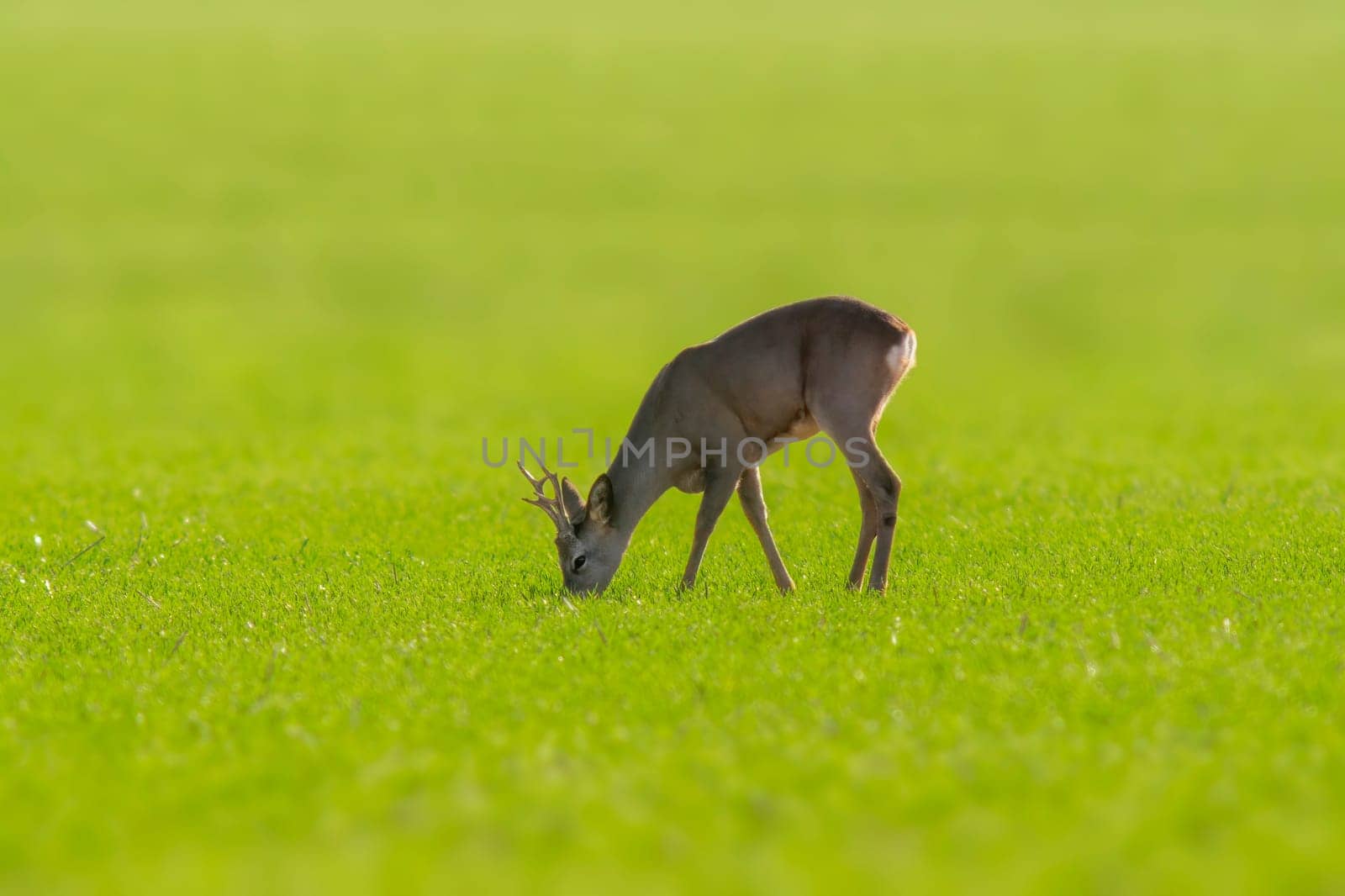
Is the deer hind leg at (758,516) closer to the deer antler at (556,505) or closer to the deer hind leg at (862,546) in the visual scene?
the deer hind leg at (862,546)

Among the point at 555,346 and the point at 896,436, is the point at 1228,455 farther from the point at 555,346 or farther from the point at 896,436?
the point at 555,346

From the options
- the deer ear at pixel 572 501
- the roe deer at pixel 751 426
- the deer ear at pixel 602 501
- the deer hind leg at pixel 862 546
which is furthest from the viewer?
the deer ear at pixel 572 501

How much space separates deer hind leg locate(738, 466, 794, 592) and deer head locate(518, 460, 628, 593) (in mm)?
1095

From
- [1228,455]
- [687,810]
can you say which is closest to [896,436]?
[1228,455]

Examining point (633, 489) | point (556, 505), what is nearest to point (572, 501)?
point (556, 505)

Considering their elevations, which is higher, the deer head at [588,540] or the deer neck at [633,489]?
the deer neck at [633,489]

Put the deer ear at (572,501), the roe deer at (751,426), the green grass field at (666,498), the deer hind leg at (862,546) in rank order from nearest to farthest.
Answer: the green grass field at (666,498), the roe deer at (751,426), the deer hind leg at (862,546), the deer ear at (572,501)

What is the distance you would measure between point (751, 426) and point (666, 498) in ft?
22.0

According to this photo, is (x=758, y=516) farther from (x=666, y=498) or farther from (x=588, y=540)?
(x=666, y=498)

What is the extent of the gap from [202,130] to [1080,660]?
153 feet

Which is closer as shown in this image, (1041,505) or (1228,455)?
(1041,505)

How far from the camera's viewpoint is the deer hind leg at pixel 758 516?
39.0 ft

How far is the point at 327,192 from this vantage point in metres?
45.6

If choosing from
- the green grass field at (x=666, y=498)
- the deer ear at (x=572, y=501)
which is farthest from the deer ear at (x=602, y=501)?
the green grass field at (x=666, y=498)
